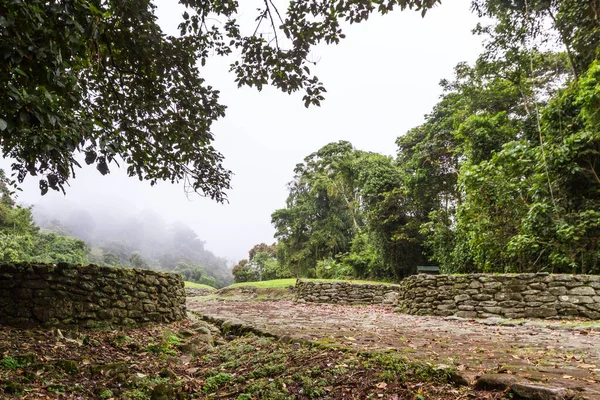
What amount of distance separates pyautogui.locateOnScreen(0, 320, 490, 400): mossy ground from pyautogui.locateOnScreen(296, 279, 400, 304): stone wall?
9.81 m

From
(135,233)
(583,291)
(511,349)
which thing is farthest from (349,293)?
(135,233)

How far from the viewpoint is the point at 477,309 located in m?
8.25

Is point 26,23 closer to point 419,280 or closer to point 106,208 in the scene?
point 419,280

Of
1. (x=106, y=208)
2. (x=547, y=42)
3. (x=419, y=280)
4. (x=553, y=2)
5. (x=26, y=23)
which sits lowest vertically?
(x=419, y=280)

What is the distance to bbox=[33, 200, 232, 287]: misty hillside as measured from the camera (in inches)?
3232

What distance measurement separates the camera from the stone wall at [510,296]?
285 inches

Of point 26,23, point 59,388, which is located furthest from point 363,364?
point 26,23

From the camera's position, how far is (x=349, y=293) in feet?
46.9

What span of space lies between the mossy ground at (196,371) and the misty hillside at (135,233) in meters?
68.7

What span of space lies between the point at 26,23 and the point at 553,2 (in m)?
13.7

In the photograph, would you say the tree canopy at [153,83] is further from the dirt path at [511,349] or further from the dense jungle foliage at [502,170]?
the dense jungle foliage at [502,170]

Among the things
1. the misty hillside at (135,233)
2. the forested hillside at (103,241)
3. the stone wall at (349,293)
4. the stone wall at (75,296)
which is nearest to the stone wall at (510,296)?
the stone wall at (349,293)

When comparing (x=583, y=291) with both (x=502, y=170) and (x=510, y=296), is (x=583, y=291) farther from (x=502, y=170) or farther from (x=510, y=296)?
(x=502, y=170)

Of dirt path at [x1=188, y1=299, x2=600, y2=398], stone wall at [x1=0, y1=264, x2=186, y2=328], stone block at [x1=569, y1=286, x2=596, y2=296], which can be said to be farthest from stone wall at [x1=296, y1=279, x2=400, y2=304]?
stone wall at [x1=0, y1=264, x2=186, y2=328]
